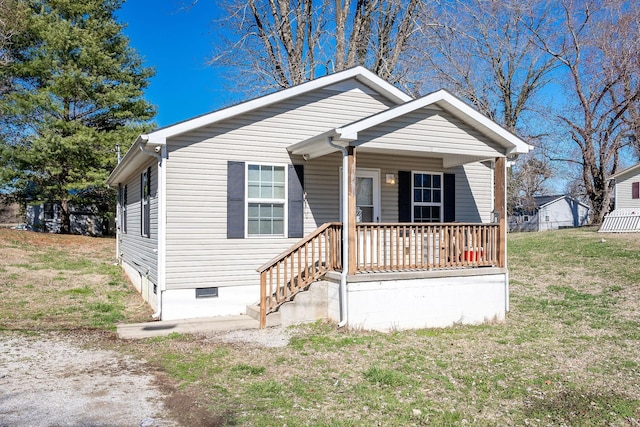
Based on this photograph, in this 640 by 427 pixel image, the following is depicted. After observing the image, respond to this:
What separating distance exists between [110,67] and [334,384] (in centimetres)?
2148

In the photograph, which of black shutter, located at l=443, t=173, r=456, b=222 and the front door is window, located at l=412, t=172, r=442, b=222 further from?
the front door

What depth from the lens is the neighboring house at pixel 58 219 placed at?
25.2m

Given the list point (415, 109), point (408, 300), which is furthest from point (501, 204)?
A: point (408, 300)

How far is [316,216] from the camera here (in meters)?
9.94

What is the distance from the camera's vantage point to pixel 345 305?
798cm

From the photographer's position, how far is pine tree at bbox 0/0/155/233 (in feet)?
69.2

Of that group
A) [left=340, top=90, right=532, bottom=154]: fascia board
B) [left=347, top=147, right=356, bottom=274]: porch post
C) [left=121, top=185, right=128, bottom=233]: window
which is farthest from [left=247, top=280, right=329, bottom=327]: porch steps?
[left=121, top=185, right=128, bottom=233]: window

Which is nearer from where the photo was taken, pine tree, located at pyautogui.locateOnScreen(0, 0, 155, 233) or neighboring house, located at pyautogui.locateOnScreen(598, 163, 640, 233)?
pine tree, located at pyautogui.locateOnScreen(0, 0, 155, 233)

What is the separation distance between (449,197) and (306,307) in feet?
15.0

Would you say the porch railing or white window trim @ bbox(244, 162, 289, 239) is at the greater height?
white window trim @ bbox(244, 162, 289, 239)

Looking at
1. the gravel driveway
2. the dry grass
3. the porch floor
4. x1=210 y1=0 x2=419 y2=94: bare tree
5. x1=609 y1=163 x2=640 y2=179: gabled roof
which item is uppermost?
x1=210 y1=0 x2=419 y2=94: bare tree

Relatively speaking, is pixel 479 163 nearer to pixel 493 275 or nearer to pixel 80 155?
pixel 493 275

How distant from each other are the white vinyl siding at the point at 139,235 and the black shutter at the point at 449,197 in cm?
619

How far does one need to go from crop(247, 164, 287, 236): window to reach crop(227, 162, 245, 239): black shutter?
6.4 inches
